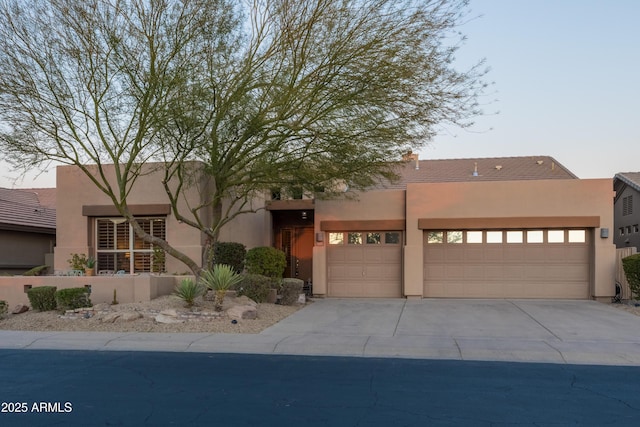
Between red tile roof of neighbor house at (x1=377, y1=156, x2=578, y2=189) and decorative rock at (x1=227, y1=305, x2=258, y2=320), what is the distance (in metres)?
11.7

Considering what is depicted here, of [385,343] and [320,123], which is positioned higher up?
[320,123]

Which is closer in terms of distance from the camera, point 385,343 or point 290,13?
point 385,343

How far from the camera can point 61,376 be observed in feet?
27.6

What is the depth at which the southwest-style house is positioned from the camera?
18.6 meters

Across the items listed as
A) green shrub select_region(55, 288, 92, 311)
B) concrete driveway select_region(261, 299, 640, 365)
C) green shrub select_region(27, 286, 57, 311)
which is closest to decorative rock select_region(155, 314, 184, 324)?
concrete driveway select_region(261, 299, 640, 365)

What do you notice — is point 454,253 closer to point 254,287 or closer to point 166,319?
point 254,287

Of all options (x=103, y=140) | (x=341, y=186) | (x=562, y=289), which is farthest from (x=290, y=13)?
(x=562, y=289)

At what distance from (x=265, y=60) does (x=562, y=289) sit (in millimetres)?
12500

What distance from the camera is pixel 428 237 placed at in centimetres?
1966

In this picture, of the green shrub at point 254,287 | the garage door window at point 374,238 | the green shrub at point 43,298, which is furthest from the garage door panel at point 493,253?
the green shrub at point 43,298

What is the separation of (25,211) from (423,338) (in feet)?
67.8

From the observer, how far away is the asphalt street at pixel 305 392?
6301mm

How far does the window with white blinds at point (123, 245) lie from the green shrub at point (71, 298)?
4293 mm

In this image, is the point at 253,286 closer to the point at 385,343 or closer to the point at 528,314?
the point at 385,343
